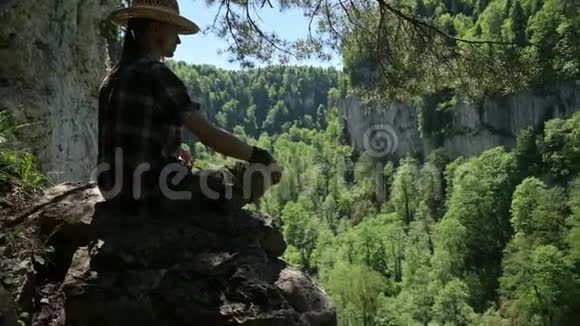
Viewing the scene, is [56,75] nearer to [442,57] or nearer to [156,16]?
[442,57]

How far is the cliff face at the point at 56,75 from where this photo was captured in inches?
340

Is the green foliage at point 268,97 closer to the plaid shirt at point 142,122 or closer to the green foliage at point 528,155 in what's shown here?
the green foliage at point 528,155

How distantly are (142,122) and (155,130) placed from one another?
69 mm

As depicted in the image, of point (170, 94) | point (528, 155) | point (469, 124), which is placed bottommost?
point (170, 94)

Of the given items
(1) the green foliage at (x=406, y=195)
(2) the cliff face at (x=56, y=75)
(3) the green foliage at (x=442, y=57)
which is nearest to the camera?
(3) the green foliage at (x=442, y=57)

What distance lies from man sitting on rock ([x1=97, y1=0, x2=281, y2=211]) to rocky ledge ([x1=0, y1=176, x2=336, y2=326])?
0.13 meters

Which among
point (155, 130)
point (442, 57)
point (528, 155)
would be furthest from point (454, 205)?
point (155, 130)

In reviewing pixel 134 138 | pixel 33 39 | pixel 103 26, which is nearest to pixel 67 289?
pixel 134 138

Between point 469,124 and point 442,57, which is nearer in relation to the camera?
point 442,57

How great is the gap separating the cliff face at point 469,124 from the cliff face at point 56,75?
120 feet

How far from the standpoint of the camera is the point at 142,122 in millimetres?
3045

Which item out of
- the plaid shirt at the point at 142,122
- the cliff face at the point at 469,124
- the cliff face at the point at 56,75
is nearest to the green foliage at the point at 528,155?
the cliff face at the point at 469,124

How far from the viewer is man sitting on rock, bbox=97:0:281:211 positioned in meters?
3.00

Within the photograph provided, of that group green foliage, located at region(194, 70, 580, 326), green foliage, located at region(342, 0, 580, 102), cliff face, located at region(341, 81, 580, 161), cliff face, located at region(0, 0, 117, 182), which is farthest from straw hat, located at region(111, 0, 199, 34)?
cliff face, located at region(341, 81, 580, 161)
